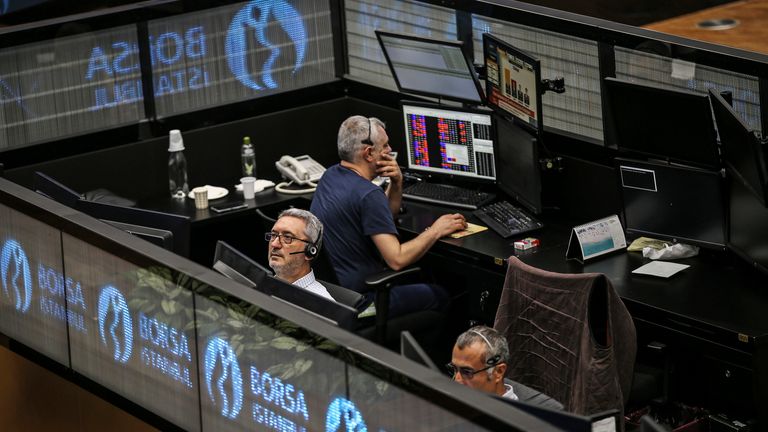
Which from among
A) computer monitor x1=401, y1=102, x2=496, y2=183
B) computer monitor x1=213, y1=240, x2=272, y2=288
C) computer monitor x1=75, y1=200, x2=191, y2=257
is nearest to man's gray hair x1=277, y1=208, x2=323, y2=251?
computer monitor x1=75, y1=200, x2=191, y2=257

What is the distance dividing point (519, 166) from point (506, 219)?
0.22 m

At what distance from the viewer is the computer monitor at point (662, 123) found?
4730 millimetres

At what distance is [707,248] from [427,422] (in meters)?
2.27

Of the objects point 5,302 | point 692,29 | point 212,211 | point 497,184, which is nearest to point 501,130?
point 497,184

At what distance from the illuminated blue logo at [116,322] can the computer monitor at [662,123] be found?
1.97 metres

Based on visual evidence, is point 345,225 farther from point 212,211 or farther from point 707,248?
point 707,248

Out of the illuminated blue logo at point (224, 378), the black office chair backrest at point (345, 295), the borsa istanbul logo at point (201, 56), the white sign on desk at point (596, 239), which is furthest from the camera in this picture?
the borsa istanbul logo at point (201, 56)

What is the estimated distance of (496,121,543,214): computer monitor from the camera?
539cm

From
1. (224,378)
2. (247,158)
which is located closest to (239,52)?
(247,158)

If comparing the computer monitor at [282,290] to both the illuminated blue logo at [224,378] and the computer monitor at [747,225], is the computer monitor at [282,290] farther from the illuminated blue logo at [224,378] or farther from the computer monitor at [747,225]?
the computer monitor at [747,225]

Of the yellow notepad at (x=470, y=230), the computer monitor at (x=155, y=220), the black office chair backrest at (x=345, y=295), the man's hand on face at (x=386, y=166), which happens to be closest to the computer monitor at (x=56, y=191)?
the computer monitor at (x=155, y=220)

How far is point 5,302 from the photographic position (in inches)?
186

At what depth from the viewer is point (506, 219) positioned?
5.46m

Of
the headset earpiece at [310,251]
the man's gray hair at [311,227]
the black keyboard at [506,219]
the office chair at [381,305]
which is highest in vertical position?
the man's gray hair at [311,227]
